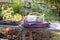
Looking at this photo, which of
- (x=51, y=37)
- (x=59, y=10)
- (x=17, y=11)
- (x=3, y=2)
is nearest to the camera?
(x=51, y=37)

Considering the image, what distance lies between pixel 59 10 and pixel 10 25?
2054 millimetres

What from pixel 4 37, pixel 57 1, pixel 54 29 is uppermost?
pixel 57 1

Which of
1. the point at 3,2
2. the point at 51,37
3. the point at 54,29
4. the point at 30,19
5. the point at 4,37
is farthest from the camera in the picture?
the point at 3,2

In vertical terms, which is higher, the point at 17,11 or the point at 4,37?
the point at 17,11

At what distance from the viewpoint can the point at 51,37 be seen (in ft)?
7.50

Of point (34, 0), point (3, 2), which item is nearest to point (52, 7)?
point (34, 0)

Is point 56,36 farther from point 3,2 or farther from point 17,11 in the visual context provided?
point 3,2

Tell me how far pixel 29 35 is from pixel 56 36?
412 mm

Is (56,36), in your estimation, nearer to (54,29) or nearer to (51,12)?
(54,29)

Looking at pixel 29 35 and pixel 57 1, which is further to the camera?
pixel 57 1

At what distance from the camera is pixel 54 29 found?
184cm

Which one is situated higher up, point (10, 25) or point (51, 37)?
point (10, 25)

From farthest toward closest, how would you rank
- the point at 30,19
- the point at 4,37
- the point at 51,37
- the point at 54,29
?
the point at 4,37
the point at 51,37
the point at 30,19
the point at 54,29

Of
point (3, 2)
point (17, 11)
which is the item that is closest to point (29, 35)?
point (17, 11)
